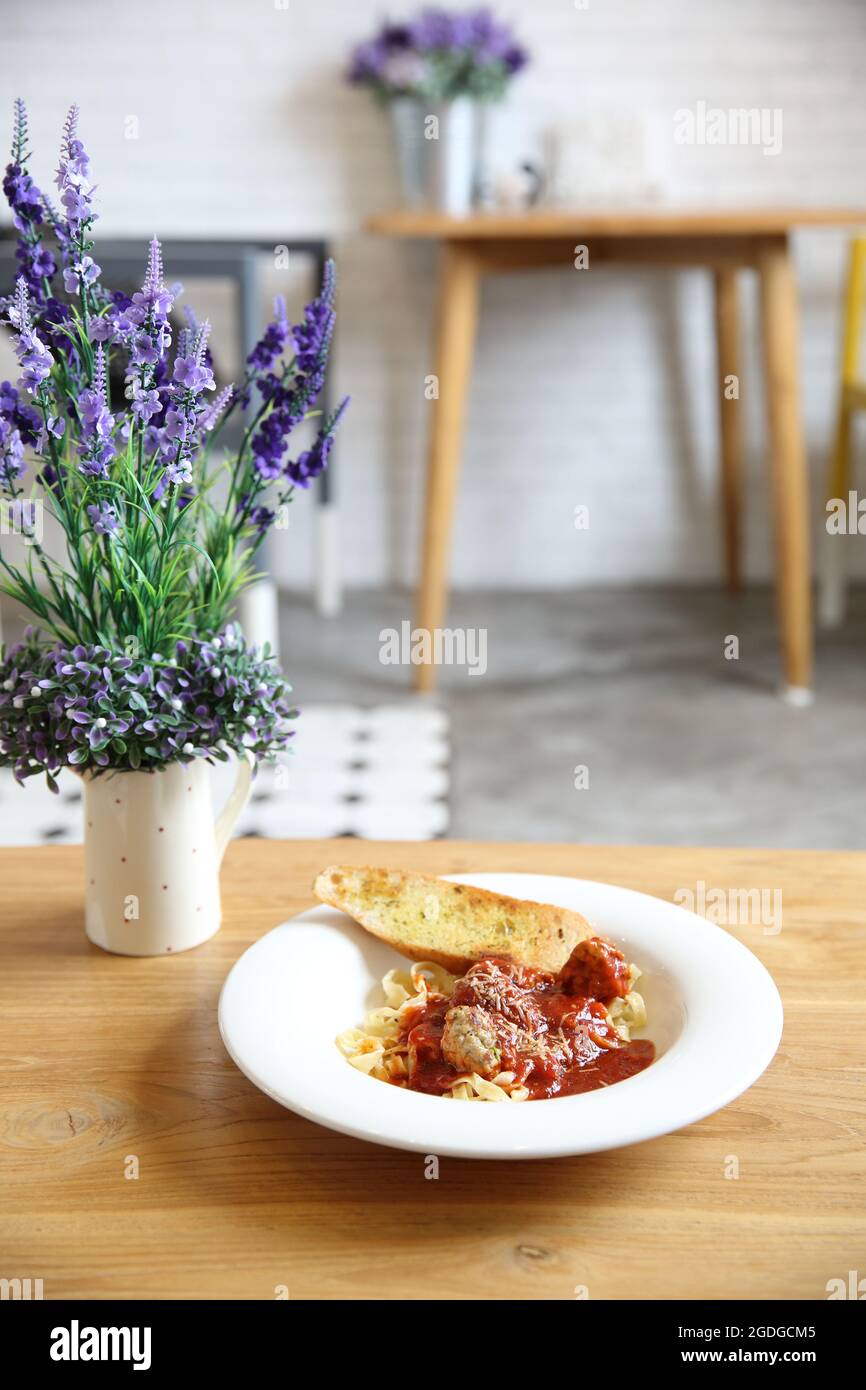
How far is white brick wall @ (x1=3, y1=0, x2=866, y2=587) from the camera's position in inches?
122

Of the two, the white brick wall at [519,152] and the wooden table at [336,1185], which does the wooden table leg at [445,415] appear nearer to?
the white brick wall at [519,152]

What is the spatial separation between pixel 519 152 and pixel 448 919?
267cm

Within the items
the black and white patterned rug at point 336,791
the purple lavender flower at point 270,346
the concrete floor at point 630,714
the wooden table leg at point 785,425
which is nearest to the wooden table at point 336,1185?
the purple lavender flower at point 270,346

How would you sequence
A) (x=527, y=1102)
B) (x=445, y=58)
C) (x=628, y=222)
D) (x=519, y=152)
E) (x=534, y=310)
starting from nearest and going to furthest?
(x=527, y=1102)
(x=628, y=222)
(x=445, y=58)
(x=519, y=152)
(x=534, y=310)

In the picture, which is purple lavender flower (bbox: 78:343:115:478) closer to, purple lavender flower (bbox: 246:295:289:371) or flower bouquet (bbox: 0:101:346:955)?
flower bouquet (bbox: 0:101:346:955)

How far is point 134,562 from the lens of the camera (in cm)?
80

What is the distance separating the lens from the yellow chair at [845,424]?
2.95 meters

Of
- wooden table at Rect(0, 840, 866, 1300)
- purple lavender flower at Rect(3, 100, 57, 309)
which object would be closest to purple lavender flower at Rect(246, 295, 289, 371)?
purple lavender flower at Rect(3, 100, 57, 309)

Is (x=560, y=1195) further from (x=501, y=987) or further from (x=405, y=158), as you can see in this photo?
Result: (x=405, y=158)

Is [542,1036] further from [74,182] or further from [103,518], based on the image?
[74,182]

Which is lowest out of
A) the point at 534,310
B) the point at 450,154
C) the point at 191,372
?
the point at 191,372

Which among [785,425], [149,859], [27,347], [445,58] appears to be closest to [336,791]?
[785,425]
